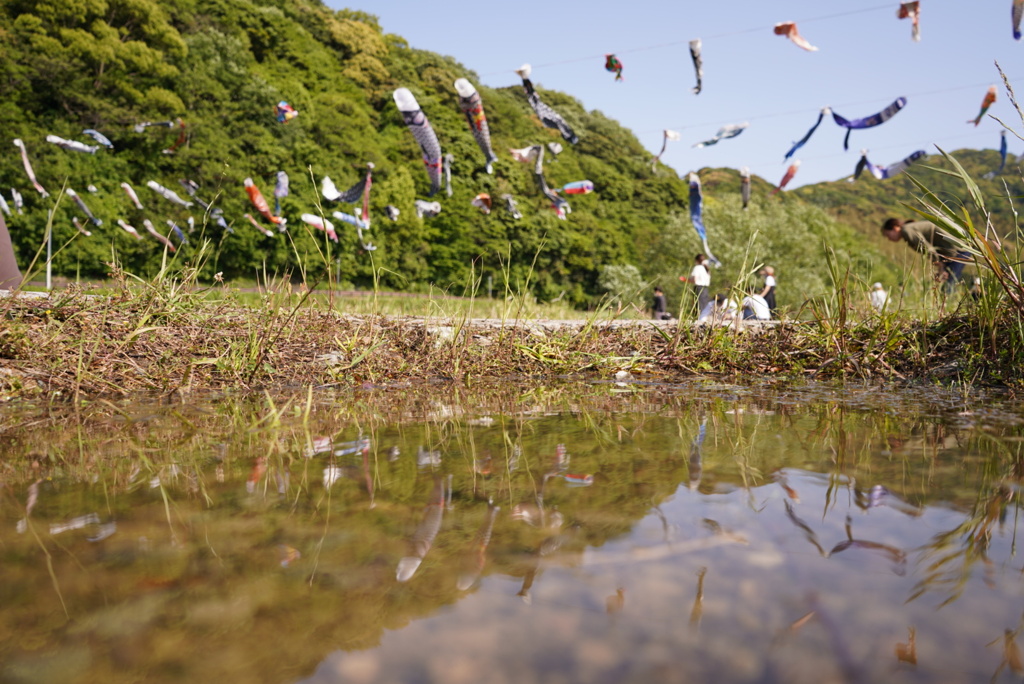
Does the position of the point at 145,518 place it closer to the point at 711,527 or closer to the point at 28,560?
the point at 28,560

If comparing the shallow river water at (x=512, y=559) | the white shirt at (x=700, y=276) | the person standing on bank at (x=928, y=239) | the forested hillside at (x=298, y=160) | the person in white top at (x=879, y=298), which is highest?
the forested hillside at (x=298, y=160)

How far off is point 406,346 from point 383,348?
0.43ft

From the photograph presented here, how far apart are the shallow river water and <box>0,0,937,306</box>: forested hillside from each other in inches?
438

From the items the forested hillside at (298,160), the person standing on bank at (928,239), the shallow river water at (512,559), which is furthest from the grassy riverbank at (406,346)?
the forested hillside at (298,160)

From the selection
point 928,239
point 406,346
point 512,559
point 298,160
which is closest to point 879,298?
point 928,239

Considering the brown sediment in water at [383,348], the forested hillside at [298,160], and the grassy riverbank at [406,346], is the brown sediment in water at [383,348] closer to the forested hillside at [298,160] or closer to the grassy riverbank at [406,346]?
the grassy riverbank at [406,346]

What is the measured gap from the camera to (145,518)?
1.08 meters

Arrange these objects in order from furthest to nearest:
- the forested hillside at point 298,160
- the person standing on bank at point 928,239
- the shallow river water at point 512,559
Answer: the forested hillside at point 298,160, the person standing on bank at point 928,239, the shallow river water at point 512,559

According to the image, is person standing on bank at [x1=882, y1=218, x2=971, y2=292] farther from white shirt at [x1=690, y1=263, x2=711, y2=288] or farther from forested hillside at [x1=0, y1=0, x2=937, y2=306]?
forested hillside at [x1=0, y1=0, x2=937, y2=306]

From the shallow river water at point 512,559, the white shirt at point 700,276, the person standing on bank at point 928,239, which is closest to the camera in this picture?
the shallow river water at point 512,559

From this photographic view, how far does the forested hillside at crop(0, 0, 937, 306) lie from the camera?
22.4 metres

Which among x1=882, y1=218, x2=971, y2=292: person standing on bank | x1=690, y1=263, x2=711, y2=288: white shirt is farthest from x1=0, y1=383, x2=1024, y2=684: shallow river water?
x1=690, y1=263, x2=711, y2=288: white shirt

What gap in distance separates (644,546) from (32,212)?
1008 inches

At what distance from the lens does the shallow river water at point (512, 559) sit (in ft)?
2.15
